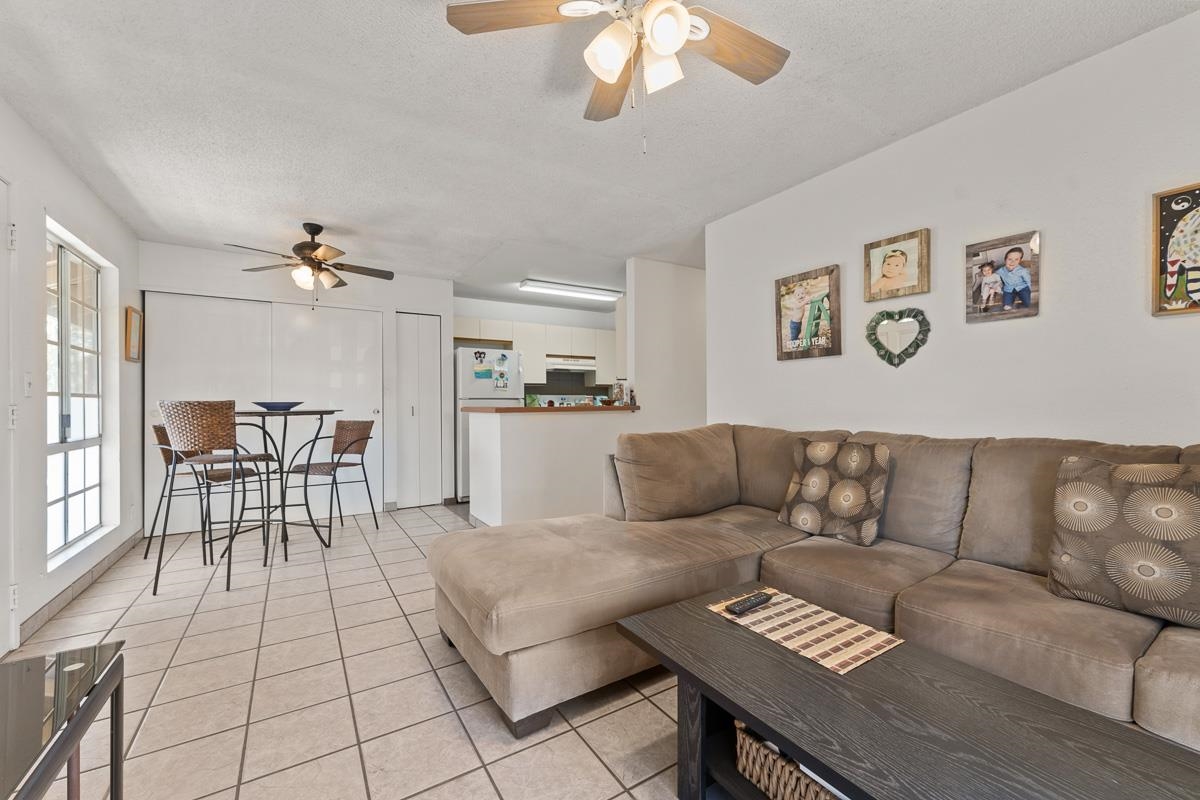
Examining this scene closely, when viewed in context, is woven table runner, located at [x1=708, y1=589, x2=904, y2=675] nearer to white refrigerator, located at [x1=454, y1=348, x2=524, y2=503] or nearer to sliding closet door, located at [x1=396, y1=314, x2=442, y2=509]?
white refrigerator, located at [x1=454, y1=348, x2=524, y2=503]

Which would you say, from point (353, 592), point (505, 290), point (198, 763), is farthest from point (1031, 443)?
point (505, 290)

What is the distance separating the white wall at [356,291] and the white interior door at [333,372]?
8cm

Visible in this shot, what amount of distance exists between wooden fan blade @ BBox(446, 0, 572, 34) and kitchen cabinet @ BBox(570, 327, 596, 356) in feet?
16.3

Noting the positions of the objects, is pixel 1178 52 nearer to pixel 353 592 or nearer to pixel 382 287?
pixel 353 592

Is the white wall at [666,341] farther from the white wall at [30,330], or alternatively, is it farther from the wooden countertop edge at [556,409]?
the white wall at [30,330]

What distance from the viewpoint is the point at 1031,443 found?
6.21 feet

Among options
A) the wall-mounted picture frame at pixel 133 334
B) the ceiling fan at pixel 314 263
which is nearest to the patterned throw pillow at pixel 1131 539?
the ceiling fan at pixel 314 263

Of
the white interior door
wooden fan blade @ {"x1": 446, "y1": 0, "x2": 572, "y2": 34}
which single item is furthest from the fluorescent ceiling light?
wooden fan blade @ {"x1": 446, "y1": 0, "x2": 572, "y2": 34}

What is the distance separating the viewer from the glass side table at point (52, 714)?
0.68 m

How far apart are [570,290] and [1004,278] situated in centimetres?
405

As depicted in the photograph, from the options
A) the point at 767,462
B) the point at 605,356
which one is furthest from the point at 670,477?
the point at 605,356

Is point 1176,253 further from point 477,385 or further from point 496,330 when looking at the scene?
point 496,330

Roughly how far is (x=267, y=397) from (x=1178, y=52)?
5.85 metres

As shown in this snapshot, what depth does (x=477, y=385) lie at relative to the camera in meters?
5.20
